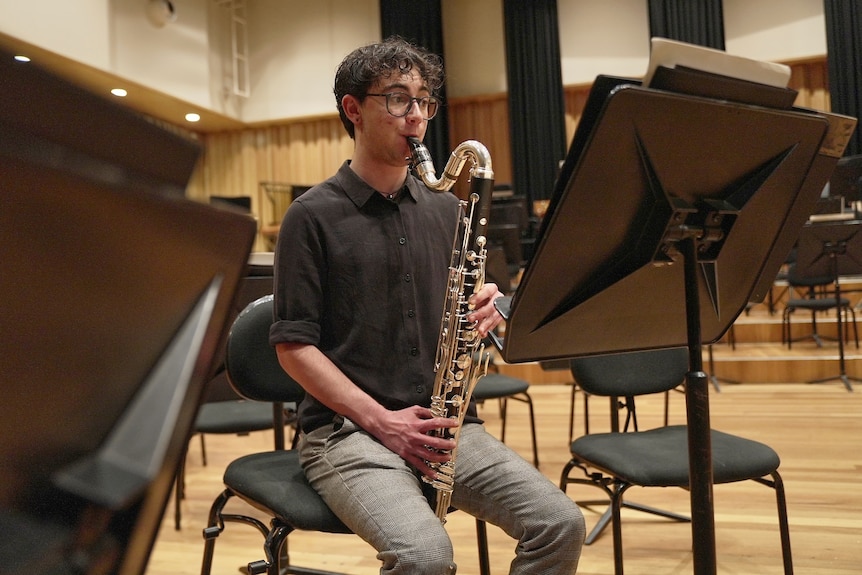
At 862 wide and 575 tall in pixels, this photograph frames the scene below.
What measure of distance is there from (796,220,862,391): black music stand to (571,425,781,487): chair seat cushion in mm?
3475

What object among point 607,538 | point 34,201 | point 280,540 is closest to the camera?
point 34,201

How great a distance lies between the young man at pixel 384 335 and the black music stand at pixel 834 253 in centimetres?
418

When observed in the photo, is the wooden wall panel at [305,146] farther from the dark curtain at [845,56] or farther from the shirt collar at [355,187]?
the shirt collar at [355,187]

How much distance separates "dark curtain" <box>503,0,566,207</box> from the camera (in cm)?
1023

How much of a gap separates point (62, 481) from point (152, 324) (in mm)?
112

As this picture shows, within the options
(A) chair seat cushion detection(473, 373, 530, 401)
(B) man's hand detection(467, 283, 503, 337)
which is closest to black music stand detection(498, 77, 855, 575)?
(B) man's hand detection(467, 283, 503, 337)

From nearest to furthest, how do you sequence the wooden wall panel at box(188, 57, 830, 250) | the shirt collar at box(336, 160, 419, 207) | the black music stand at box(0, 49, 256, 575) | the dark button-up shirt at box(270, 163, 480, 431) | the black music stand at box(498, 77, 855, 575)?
the black music stand at box(0, 49, 256, 575), the black music stand at box(498, 77, 855, 575), the dark button-up shirt at box(270, 163, 480, 431), the shirt collar at box(336, 160, 419, 207), the wooden wall panel at box(188, 57, 830, 250)

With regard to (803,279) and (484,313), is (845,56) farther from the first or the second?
(484,313)

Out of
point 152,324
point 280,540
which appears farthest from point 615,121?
point 280,540

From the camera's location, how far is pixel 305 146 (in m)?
11.6

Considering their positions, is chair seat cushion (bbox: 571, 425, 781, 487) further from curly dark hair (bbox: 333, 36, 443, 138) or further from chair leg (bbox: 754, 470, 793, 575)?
curly dark hair (bbox: 333, 36, 443, 138)

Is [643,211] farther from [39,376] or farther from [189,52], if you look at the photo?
[189,52]

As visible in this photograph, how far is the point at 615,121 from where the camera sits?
3.67 feet

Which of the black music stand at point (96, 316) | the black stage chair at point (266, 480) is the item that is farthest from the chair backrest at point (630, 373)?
the black music stand at point (96, 316)
